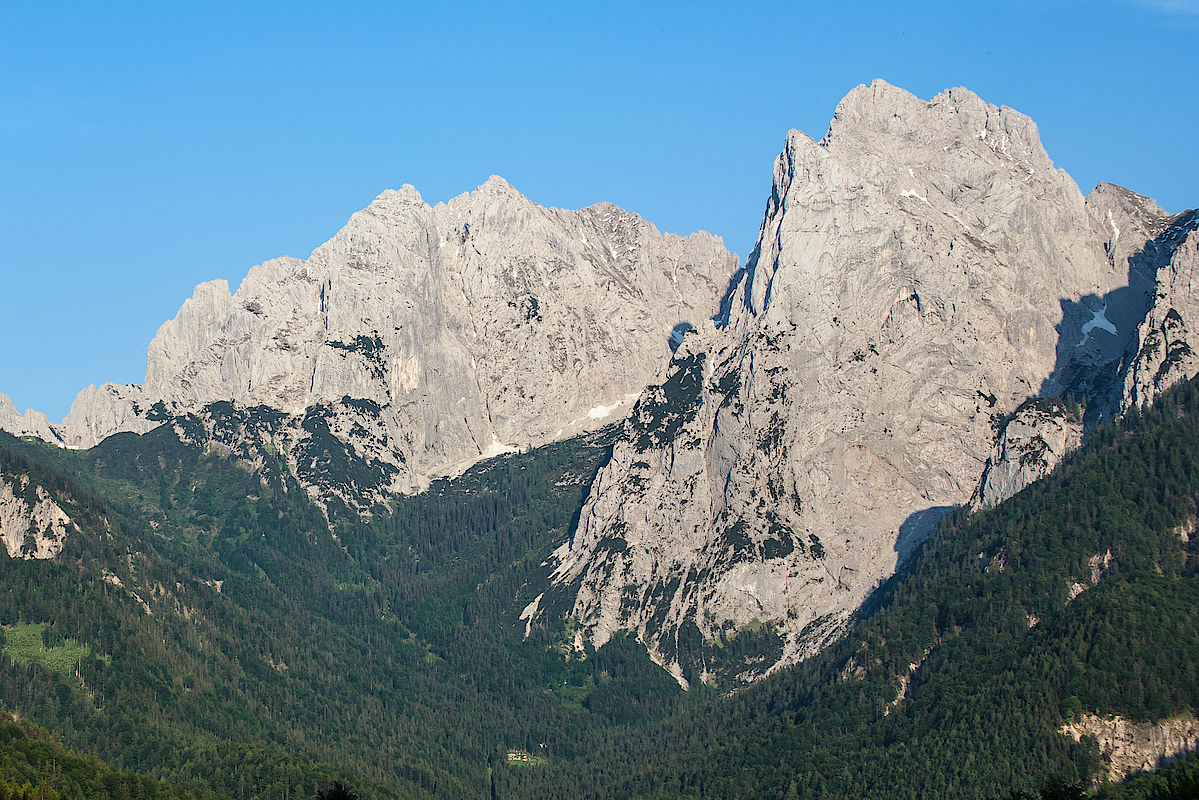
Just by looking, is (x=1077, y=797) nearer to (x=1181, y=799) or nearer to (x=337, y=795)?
(x=1181, y=799)

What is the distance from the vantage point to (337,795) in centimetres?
14725

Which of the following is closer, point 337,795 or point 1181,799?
point 337,795

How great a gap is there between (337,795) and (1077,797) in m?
75.1

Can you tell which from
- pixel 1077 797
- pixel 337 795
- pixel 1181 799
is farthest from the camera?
pixel 1181 799

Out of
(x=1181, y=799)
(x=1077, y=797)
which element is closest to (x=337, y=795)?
(x=1077, y=797)

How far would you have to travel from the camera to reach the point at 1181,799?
193m

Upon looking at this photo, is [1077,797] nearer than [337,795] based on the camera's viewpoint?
No

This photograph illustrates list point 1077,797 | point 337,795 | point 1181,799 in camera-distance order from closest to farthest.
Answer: point 337,795
point 1077,797
point 1181,799

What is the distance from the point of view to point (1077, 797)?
6811 inches

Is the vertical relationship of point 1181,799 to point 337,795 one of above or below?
below

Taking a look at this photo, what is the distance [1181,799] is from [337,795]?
99.6 metres

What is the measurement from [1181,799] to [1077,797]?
2718cm
